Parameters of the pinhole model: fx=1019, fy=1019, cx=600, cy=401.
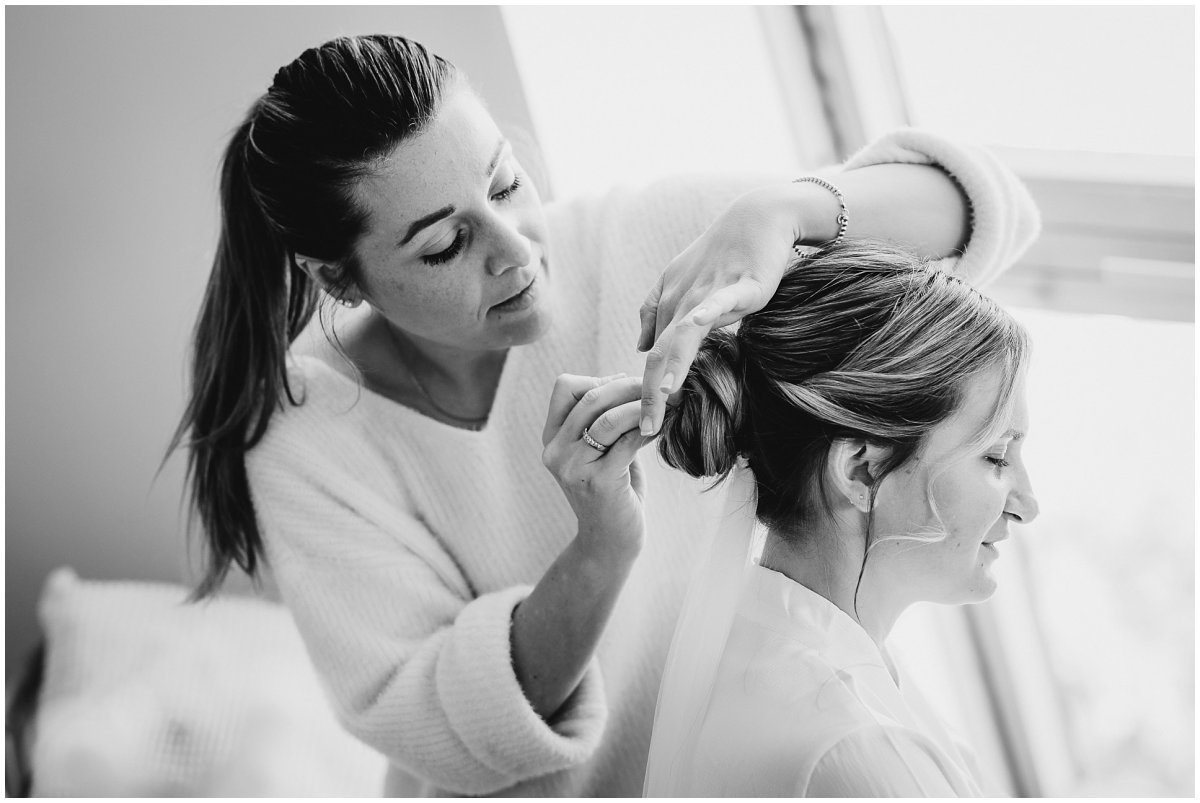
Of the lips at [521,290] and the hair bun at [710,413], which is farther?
the lips at [521,290]

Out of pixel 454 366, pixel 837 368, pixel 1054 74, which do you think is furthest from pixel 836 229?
pixel 1054 74

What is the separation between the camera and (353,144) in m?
0.95

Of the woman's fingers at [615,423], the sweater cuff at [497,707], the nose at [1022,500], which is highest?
the woman's fingers at [615,423]

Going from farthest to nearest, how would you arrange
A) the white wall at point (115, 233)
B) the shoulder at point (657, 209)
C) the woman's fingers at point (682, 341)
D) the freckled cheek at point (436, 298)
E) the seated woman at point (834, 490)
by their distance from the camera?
the white wall at point (115, 233)
the shoulder at point (657, 209)
the freckled cheek at point (436, 298)
the seated woman at point (834, 490)
the woman's fingers at point (682, 341)

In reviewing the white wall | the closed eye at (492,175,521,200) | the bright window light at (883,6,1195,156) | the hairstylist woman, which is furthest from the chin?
the bright window light at (883,6,1195,156)

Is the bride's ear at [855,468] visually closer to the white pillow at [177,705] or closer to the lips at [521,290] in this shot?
the lips at [521,290]

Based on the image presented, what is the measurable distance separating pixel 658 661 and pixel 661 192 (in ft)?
1.79

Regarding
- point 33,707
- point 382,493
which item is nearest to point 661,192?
point 382,493

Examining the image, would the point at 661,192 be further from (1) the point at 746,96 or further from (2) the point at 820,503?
(1) the point at 746,96

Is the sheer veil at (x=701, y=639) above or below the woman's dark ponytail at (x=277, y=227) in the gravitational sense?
below

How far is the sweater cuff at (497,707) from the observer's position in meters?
1.04

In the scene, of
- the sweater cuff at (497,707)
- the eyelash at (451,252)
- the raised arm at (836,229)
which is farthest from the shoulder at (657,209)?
the sweater cuff at (497,707)

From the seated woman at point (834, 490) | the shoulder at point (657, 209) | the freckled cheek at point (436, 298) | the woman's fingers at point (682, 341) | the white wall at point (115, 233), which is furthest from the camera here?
the white wall at point (115, 233)

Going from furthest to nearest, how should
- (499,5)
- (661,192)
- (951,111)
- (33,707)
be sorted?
1. (951,111)
2. (33,707)
3. (499,5)
4. (661,192)
